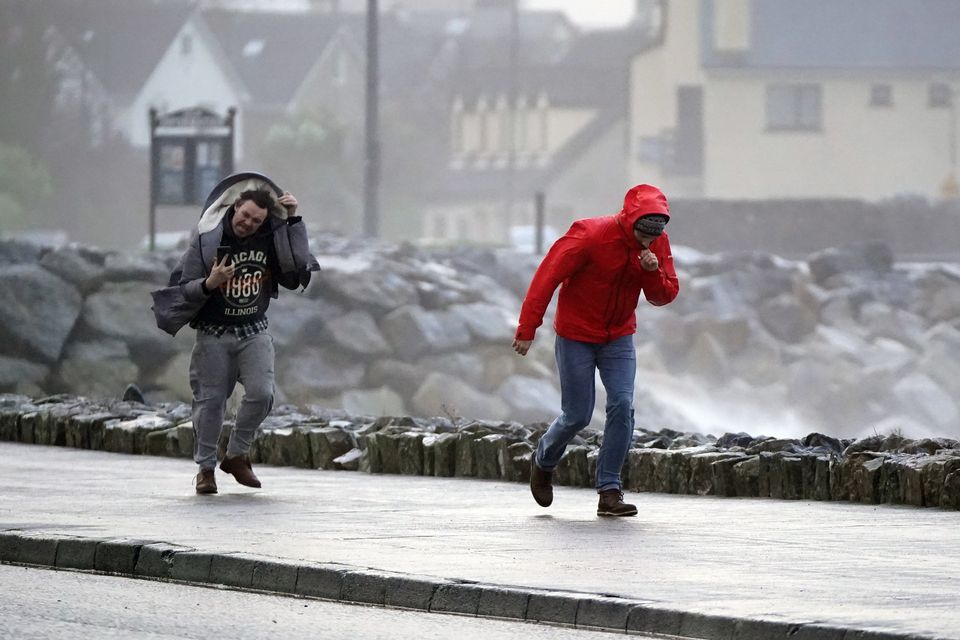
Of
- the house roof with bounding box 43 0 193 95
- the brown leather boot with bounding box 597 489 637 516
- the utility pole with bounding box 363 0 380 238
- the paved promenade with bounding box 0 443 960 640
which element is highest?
the house roof with bounding box 43 0 193 95

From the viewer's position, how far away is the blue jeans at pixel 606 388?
1203 cm

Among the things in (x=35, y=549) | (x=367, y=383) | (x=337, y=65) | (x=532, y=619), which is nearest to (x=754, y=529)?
(x=532, y=619)

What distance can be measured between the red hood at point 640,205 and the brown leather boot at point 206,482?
123 inches

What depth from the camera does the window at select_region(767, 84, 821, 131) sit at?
234 ft

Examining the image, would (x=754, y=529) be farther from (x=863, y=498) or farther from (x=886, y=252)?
(x=886, y=252)

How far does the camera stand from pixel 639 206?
11.7 m

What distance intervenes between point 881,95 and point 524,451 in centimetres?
5984

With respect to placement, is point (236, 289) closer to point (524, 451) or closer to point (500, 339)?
point (524, 451)

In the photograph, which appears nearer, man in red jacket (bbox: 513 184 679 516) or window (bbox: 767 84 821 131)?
man in red jacket (bbox: 513 184 679 516)

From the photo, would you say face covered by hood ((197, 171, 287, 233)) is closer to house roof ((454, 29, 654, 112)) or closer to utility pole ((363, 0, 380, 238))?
utility pole ((363, 0, 380, 238))

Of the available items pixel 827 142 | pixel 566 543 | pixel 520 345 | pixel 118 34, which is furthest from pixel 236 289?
pixel 118 34

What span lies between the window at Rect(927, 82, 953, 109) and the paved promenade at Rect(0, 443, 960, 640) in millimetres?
60016

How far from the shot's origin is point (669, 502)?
1283cm

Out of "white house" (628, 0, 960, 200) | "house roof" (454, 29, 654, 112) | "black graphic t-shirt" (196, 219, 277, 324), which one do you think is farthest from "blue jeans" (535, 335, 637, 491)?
"house roof" (454, 29, 654, 112)
